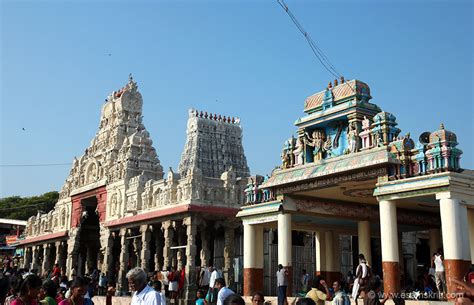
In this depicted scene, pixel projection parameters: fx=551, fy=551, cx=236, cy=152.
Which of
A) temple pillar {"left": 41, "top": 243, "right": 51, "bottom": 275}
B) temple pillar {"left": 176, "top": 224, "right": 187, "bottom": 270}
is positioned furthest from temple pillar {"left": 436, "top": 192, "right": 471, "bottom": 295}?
temple pillar {"left": 41, "top": 243, "right": 51, "bottom": 275}

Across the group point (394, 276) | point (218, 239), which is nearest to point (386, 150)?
point (394, 276)

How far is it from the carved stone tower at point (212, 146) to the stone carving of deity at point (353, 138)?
35.0 metres

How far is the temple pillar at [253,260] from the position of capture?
65.7 ft

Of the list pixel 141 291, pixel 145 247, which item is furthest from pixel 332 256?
pixel 141 291

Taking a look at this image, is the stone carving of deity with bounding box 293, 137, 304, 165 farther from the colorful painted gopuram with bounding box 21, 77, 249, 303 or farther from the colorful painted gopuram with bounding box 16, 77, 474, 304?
the colorful painted gopuram with bounding box 21, 77, 249, 303

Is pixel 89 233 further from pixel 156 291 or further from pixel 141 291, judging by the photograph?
pixel 141 291

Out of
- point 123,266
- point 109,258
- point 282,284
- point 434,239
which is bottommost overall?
point 282,284

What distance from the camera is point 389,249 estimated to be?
581 inches

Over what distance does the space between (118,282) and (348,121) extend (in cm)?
1743

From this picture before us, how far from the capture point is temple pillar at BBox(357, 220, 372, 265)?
20359 millimetres

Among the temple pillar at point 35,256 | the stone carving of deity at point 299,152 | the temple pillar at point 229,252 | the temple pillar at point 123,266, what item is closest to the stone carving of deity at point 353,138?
the stone carving of deity at point 299,152

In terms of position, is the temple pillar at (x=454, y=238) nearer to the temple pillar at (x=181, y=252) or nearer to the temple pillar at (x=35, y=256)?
the temple pillar at (x=181, y=252)

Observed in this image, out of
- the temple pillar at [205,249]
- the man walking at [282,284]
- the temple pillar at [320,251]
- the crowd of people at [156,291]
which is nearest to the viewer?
the crowd of people at [156,291]

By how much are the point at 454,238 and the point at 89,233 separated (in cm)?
2814
